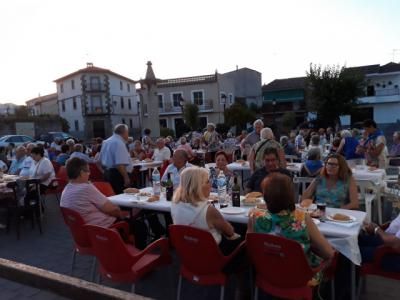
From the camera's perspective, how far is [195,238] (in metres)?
2.72

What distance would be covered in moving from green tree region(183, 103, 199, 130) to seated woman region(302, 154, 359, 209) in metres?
30.1

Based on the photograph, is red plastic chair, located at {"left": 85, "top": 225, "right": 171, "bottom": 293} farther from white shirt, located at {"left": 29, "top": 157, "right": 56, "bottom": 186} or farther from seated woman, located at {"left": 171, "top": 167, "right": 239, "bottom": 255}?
white shirt, located at {"left": 29, "top": 157, "right": 56, "bottom": 186}

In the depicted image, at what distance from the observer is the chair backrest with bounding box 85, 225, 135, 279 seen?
9.45ft

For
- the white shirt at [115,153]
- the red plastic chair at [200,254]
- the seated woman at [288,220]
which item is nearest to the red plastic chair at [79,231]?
the red plastic chair at [200,254]

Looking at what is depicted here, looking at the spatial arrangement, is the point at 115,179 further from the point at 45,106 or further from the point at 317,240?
the point at 45,106

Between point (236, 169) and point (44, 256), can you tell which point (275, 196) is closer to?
point (44, 256)

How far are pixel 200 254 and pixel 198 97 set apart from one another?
37224 millimetres

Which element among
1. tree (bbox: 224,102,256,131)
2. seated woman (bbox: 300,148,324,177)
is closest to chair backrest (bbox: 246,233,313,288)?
seated woman (bbox: 300,148,324,177)

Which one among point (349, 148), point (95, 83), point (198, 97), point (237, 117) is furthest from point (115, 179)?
point (95, 83)

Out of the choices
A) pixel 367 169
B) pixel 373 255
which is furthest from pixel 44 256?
pixel 367 169

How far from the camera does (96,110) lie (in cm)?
4469

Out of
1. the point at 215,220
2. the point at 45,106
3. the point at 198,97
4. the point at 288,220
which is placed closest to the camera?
the point at 288,220

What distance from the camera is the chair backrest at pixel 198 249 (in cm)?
269

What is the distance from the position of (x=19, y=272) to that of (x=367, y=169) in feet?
18.3
